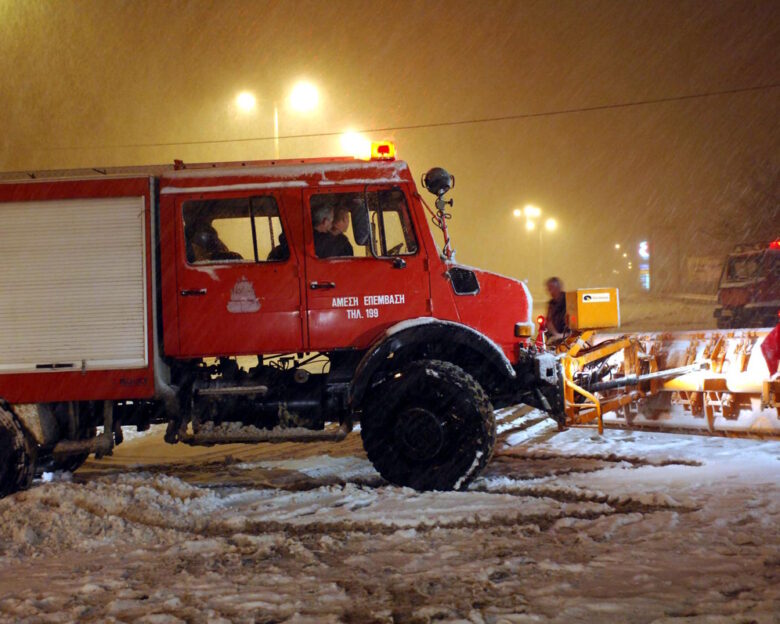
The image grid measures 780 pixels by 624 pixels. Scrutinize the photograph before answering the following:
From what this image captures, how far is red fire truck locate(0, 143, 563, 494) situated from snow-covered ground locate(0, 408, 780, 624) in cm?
54

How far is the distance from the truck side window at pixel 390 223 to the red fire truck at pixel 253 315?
0.5 inches

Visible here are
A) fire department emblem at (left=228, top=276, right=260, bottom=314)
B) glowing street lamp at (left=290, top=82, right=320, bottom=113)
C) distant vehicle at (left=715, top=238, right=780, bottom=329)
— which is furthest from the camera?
glowing street lamp at (left=290, top=82, right=320, bottom=113)

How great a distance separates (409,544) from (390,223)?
2787mm

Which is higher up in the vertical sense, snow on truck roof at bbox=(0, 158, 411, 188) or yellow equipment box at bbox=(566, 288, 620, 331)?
snow on truck roof at bbox=(0, 158, 411, 188)

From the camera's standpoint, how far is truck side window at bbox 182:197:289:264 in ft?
19.5

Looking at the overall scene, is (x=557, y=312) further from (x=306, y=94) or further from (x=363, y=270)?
(x=306, y=94)

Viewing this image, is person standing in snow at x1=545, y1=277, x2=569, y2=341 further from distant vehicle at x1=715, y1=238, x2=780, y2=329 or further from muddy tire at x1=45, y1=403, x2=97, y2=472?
distant vehicle at x1=715, y1=238, x2=780, y2=329

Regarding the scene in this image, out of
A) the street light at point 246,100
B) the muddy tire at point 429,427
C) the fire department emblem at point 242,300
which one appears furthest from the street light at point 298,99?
the muddy tire at point 429,427

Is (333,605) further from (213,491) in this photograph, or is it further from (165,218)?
(165,218)

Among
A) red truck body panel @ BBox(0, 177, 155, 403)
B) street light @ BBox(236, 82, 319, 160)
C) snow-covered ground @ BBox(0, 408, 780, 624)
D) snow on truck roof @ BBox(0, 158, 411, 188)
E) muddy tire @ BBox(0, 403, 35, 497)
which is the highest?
street light @ BBox(236, 82, 319, 160)

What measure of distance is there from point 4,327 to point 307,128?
1435 centimetres

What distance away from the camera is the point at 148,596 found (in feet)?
12.1

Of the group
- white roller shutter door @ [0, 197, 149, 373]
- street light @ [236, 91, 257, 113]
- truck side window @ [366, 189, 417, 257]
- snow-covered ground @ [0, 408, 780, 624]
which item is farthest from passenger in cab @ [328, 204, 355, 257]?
street light @ [236, 91, 257, 113]

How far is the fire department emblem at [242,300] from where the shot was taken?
5820 mm
